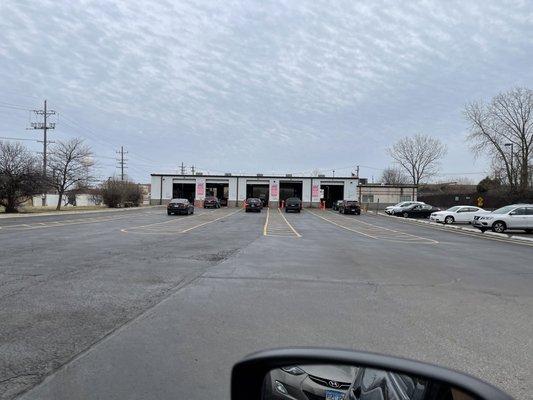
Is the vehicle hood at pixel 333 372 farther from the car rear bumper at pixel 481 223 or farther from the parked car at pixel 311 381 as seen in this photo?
the car rear bumper at pixel 481 223

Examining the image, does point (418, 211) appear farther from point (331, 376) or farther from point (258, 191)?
point (331, 376)

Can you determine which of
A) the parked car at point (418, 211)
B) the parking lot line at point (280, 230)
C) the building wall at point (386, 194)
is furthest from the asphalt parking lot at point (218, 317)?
the building wall at point (386, 194)

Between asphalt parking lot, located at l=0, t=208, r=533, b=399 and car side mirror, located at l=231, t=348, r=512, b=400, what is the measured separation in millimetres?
2530


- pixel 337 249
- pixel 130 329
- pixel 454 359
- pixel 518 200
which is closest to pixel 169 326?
pixel 130 329

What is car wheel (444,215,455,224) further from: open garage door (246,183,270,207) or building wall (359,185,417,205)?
building wall (359,185,417,205)

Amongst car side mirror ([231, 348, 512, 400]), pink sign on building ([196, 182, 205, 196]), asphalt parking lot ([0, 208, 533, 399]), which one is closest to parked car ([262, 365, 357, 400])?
car side mirror ([231, 348, 512, 400])

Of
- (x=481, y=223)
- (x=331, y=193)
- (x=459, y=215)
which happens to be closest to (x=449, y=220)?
(x=459, y=215)

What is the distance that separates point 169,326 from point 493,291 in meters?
6.72

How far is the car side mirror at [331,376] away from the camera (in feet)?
5.97

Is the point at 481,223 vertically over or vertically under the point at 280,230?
over

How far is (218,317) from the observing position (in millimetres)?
7207

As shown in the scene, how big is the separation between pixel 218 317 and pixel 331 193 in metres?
78.1

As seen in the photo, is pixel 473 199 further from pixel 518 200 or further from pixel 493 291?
pixel 493 291

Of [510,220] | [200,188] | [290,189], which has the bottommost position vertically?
[510,220]
